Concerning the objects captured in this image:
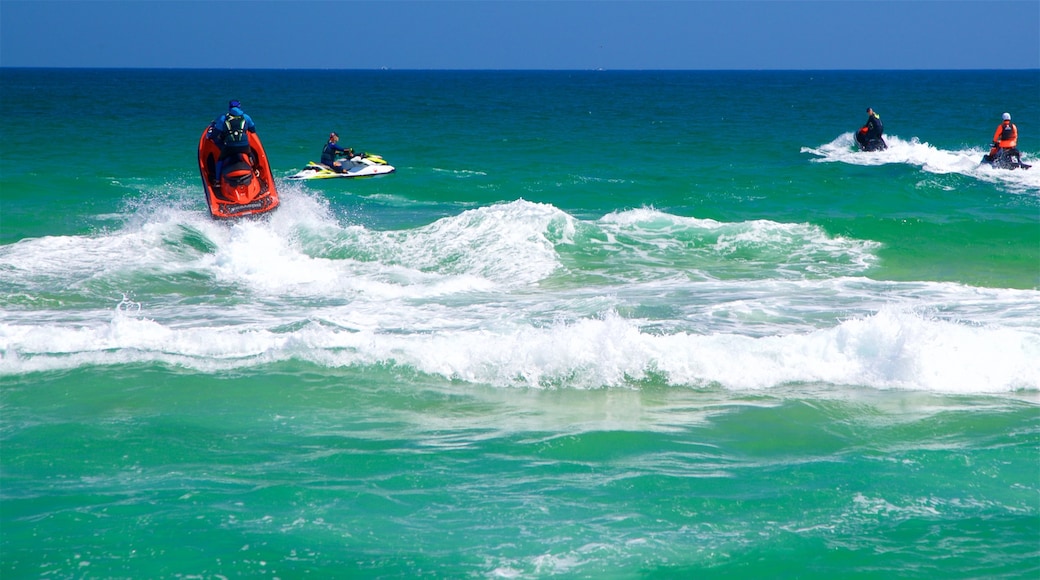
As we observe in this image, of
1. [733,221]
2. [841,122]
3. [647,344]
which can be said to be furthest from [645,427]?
[841,122]

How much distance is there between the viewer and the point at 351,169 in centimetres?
2109

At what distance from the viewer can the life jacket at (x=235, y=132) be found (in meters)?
14.3

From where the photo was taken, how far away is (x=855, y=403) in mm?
7641

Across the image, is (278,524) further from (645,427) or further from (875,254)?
(875,254)

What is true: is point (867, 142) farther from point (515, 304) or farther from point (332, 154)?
point (515, 304)

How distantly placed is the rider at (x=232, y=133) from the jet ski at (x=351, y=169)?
599cm

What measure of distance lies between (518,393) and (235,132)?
8.23 metres

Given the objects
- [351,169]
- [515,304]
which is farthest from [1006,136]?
[515,304]

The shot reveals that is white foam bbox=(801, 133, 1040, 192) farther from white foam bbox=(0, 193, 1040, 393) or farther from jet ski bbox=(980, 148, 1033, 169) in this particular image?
white foam bbox=(0, 193, 1040, 393)

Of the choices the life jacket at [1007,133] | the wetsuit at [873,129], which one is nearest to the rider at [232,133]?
the life jacket at [1007,133]

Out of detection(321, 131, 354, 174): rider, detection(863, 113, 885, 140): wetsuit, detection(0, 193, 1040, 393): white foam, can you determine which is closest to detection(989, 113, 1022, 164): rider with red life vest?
detection(863, 113, 885, 140): wetsuit

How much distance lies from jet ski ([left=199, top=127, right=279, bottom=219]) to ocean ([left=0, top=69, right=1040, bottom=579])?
47 centimetres

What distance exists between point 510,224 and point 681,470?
946 cm

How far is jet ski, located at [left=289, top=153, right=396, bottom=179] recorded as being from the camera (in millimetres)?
20709
